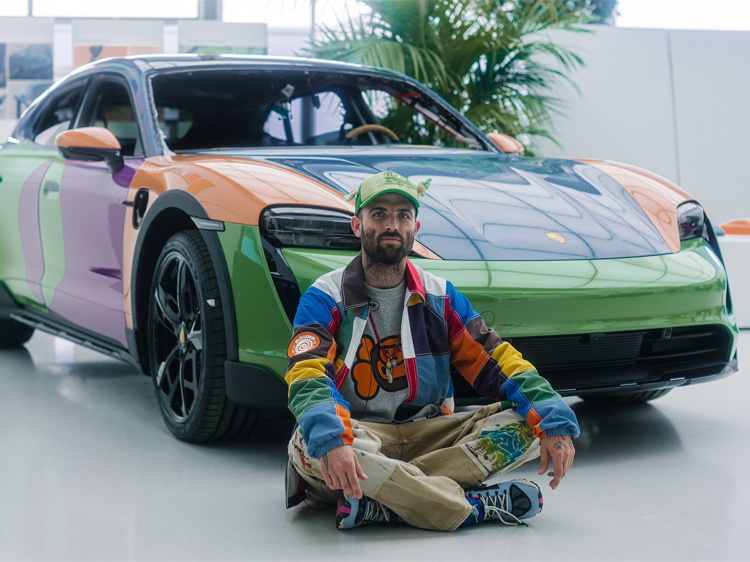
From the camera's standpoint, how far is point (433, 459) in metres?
2.40

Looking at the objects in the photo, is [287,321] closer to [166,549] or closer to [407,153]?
[166,549]

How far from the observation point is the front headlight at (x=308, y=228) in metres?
2.75

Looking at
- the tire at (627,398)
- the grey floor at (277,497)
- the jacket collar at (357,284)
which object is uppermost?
the jacket collar at (357,284)

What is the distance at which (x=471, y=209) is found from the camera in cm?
301

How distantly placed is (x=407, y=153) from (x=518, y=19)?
468cm

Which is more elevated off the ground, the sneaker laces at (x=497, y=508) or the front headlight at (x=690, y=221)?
the front headlight at (x=690, y=221)

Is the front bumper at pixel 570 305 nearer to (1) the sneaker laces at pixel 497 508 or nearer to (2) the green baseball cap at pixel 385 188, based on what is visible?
(2) the green baseball cap at pixel 385 188

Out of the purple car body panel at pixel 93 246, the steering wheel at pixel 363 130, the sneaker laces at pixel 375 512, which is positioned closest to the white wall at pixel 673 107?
the steering wheel at pixel 363 130

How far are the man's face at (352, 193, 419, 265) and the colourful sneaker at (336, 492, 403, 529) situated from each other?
59cm

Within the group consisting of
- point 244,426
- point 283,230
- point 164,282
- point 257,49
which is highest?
point 257,49

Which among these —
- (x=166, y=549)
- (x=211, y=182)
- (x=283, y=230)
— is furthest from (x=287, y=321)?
(x=166, y=549)

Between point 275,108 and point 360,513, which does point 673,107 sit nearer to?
point 275,108

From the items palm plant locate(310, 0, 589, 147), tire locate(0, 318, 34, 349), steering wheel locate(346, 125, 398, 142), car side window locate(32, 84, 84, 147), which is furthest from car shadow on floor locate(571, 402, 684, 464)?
palm plant locate(310, 0, 589, 147)

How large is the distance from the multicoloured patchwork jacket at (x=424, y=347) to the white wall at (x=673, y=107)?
6.54 metres
